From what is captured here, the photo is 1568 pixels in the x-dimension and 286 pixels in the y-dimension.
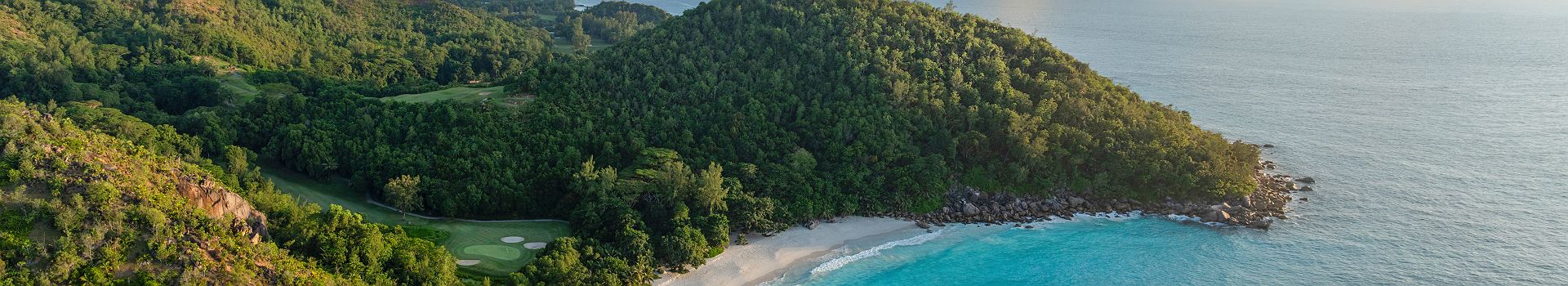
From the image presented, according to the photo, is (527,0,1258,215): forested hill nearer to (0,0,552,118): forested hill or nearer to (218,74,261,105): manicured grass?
(0,0,552,118): forested hill

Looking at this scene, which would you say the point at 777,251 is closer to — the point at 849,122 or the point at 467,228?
the point at 849,122

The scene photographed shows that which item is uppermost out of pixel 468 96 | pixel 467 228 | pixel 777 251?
pixel 468 96

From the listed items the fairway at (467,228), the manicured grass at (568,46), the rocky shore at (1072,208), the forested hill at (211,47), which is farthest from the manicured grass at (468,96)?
the manicured grass at (568,46)

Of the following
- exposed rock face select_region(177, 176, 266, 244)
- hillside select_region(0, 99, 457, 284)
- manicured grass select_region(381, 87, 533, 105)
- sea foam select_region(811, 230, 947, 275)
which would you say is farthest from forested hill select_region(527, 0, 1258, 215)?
exposed rock face select_region(177, 176, 266, 244)

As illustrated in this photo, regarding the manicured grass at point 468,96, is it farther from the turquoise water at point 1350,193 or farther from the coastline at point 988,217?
the turquoise water at point 1350,193

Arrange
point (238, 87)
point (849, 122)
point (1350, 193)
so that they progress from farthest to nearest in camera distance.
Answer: point (238, 87)
point (1350, 193)
point (849, 122)

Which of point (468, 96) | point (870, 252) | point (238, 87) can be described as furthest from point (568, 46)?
point (870, 252)

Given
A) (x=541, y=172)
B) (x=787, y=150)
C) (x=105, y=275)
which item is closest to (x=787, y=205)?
(x=787, y=150)

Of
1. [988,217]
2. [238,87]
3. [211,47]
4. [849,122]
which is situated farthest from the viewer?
[211,47]

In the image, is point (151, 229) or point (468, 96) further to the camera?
point (468, 96)
